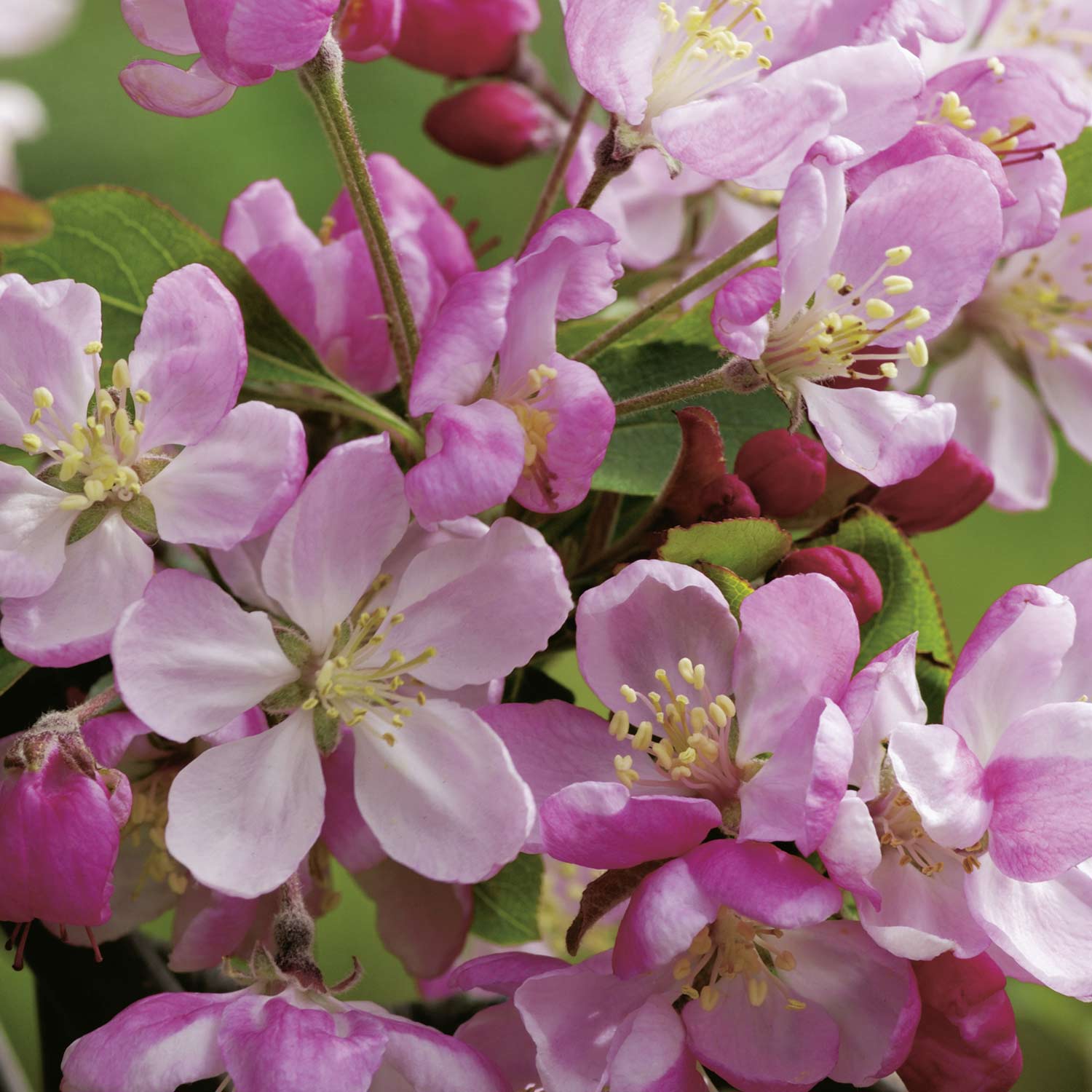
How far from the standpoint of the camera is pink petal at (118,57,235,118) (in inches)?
19.2

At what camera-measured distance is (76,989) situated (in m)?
0.61

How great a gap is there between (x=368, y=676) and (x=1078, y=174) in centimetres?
46

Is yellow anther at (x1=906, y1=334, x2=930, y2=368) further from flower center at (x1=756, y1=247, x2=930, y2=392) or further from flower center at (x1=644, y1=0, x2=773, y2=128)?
flower center at (x1=644, y1=0, x2=773, y2=128)

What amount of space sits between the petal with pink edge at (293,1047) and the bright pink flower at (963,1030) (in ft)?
0.64

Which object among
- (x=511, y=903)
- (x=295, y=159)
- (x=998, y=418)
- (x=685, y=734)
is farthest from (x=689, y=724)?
(x=295, y=159)

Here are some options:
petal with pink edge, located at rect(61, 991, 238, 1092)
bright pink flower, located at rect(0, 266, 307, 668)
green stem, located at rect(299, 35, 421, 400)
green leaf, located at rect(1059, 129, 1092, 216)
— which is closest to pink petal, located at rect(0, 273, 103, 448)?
bright pink flower, located at rect(0, 266, 307, 668)

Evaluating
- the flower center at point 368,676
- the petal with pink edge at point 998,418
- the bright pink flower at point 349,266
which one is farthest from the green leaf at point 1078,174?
the flower center at point 368,676

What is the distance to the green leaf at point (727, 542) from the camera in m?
0.49

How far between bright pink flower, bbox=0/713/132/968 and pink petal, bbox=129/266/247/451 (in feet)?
0.40

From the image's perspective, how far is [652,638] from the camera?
49cm

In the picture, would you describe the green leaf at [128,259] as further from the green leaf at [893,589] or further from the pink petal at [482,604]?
the green leaf at [893,589]

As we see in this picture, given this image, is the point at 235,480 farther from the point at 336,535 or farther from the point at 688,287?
the point at 688,287

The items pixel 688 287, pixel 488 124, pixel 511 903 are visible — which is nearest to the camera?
pixel 688 287

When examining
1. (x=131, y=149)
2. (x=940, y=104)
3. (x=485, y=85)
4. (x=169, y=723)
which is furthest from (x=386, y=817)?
(x=131, y=149)
